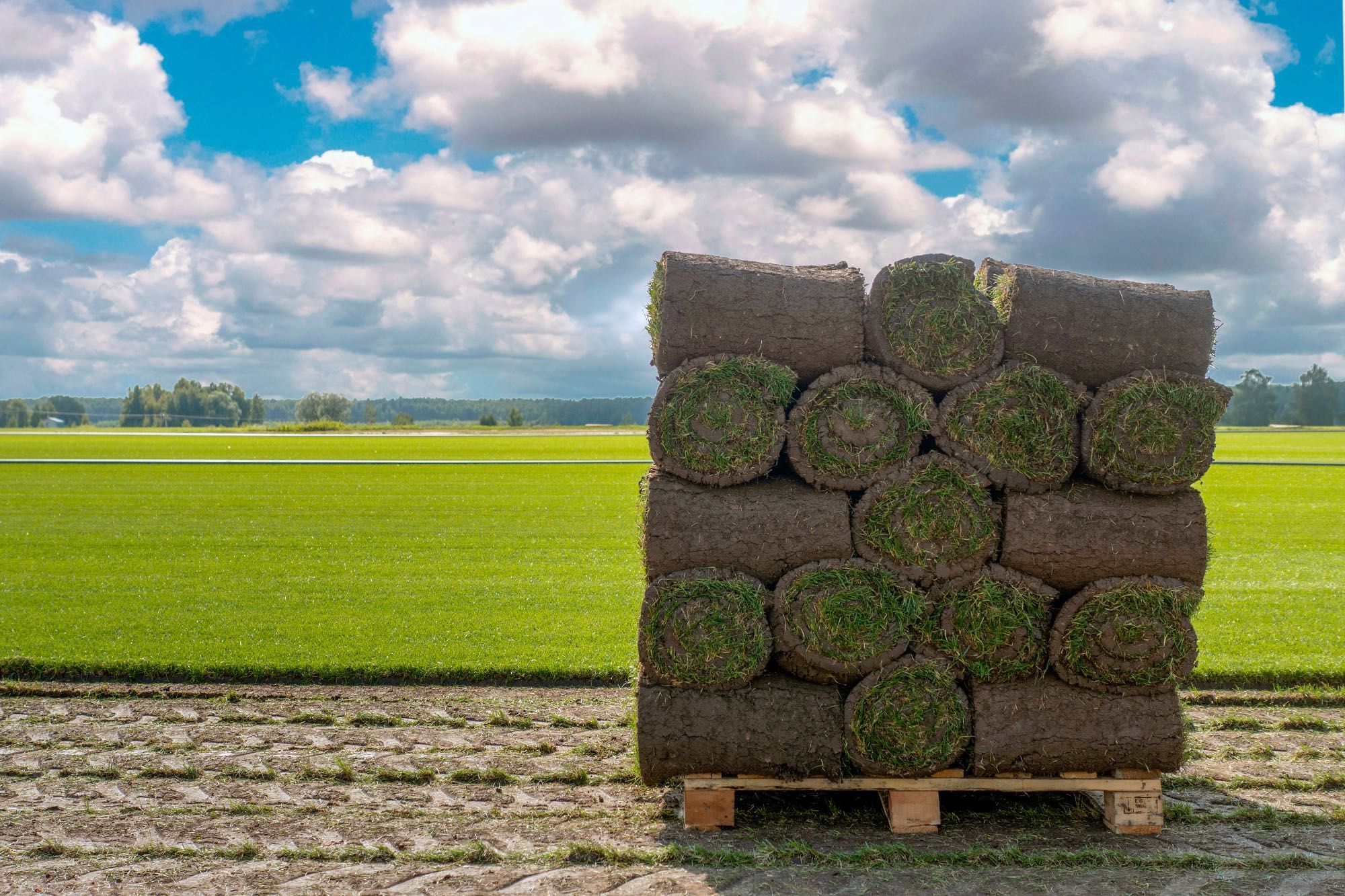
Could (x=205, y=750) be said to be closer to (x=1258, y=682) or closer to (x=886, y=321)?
(x=886, y=321)

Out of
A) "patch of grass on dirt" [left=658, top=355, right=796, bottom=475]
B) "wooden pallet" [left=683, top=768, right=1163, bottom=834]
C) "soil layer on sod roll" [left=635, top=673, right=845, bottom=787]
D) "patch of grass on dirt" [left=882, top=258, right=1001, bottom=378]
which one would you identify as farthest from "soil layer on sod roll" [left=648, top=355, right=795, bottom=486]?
"wooden pallet" [left=683, top=768, right=1163, bottom=834]

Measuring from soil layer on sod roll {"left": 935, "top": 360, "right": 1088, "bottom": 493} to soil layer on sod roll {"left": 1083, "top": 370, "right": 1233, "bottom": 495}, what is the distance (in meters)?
0.13

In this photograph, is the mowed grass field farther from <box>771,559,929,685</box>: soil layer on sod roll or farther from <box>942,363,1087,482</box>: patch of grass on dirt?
<box>942,363,1087,482</box>: patch of grass on dirt

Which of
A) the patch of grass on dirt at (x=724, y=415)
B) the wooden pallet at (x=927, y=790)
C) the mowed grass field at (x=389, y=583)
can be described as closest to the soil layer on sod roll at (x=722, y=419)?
the patch of grass on dirt at (x=724, y=415)

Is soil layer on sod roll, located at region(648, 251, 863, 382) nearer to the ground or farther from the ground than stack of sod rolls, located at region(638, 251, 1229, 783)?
farther from the ground

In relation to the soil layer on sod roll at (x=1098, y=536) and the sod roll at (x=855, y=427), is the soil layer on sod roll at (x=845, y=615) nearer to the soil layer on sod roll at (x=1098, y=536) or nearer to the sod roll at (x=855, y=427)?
the sod roll at (x=855, y=427)

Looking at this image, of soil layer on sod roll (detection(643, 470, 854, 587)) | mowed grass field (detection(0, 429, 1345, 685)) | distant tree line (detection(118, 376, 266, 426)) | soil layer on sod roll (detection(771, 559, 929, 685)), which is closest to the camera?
soil layer on sod roll (detection(771, 559, 929, 685))

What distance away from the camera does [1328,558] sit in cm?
1555

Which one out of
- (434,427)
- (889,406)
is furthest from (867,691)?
(434,427)

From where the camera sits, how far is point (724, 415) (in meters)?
5.57

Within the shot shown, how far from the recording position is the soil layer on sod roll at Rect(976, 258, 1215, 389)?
5812 millimetres

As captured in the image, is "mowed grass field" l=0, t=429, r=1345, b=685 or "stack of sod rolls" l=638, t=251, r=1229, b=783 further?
"mowed grass field" l=0, t=429, r=1345, b=685

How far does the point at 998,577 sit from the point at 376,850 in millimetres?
3681

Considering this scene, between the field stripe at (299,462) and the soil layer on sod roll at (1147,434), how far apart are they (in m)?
34.2
